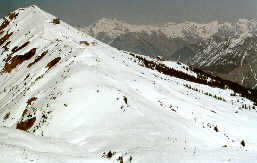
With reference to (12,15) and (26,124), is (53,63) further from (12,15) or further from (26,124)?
(12,15)

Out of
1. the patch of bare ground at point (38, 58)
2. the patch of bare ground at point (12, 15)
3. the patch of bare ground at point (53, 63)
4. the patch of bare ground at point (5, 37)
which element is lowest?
the patch of bare ground at point (53, 63)

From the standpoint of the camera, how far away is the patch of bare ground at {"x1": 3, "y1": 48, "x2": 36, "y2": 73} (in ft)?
116

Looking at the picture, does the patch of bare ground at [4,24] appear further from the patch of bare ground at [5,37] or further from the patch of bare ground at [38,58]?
the patch of bare ground at [38,58]

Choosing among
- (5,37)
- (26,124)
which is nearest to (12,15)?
(5,37)

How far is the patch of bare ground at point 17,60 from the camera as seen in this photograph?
35.5 metres

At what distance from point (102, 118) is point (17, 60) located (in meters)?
23.0

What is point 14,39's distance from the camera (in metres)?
45.3

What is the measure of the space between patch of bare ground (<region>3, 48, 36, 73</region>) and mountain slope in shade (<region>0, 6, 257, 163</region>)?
1.02 meters

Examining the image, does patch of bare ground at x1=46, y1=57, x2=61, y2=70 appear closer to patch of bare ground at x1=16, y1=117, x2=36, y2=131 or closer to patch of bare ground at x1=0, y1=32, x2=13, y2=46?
patch of bare ground at x1=16, y1=117, x2=36, y2=131

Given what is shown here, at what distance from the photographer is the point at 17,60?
119 ft

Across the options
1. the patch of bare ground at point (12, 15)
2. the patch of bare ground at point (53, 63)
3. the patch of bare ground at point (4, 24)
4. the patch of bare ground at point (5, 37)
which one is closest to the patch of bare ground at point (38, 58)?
the patch of bare ground at point (53, 63)

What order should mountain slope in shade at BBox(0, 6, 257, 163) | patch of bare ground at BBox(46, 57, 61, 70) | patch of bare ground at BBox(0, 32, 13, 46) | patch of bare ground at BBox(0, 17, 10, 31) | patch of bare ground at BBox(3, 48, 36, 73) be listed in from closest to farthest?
1. mountain slope in shade at BBox(0, 6, 257, 163)
2. patch of bare ground at BBox(46, 57, 61, 70)
3. patch of bare ground at BBox(3, 48, 36, 73)
4. patch of bare ground at BBox(0, 32, 13, 46)
5. patch of bare ground at BBox(0, 17, 10, 31)

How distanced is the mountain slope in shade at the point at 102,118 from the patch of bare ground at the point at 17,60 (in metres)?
1.02

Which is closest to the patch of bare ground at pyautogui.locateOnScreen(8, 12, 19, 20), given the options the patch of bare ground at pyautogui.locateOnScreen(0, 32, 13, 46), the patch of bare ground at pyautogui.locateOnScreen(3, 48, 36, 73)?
the patch of bare ground at pyautogui.locateOnScreen(0, 32, 13, 46)
